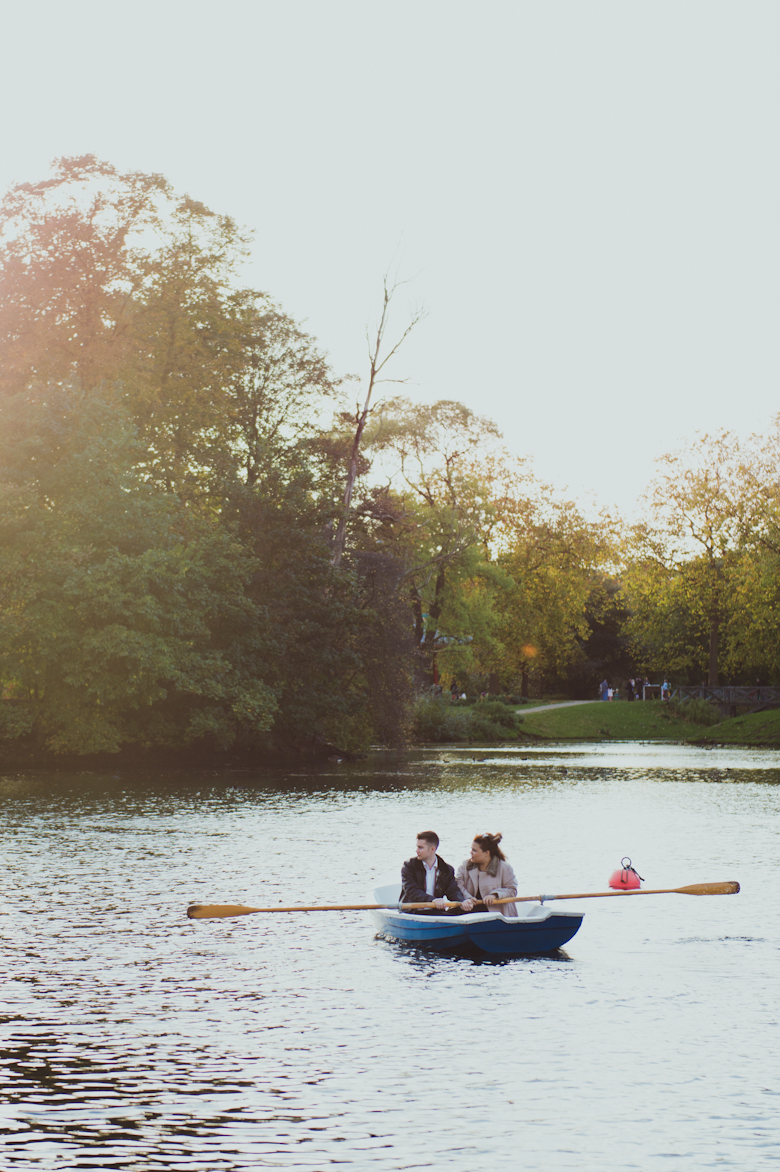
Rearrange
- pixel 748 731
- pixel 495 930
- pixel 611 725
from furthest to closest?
pixel 611 725, pixel 748 731, pixel 495 930

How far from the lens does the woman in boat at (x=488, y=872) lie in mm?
15852

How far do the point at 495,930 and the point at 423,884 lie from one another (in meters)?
1.44

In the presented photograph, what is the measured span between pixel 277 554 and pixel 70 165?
16.4 metres

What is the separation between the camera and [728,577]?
82.5 metres

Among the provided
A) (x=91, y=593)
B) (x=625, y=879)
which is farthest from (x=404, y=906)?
(x=91, y=593)

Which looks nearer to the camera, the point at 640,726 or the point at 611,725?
the point at 640,726

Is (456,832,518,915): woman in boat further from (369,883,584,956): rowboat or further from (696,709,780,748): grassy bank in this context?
(696,709,780,748): grassy bank

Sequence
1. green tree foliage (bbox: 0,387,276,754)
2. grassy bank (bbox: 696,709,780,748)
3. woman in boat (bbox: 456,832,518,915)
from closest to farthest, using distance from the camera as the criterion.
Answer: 1. woman in boat (bbox: 456,832,518,915)
2. green tree foliage (bbox: 0,387,276,754)
3. grassy bank (bbox: 696,709,780,748)

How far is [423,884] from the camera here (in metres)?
16.2

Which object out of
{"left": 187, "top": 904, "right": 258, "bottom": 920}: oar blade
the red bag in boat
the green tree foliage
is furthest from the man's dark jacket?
the green tree foliage

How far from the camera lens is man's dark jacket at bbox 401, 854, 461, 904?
16.1 metres

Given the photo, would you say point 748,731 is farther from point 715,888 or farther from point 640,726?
point 715,888

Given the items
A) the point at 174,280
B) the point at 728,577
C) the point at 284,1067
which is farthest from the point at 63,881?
the point at 728,577

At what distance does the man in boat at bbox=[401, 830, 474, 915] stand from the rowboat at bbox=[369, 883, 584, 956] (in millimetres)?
359
